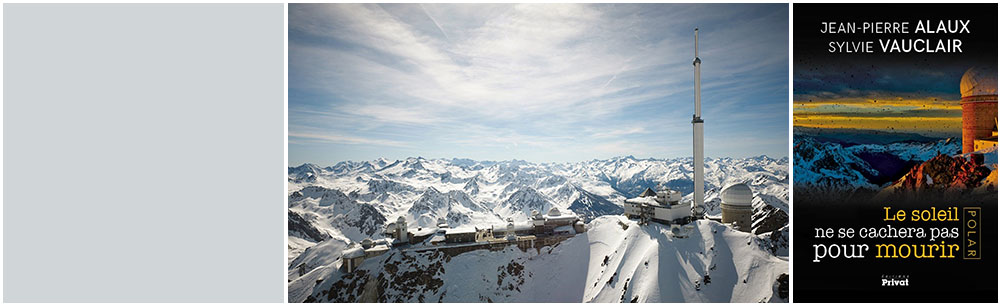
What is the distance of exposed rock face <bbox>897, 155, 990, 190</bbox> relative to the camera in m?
7.36

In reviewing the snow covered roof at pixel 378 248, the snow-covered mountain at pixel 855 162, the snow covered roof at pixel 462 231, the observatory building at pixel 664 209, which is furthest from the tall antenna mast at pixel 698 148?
the snow covered roof at pixel 378 248

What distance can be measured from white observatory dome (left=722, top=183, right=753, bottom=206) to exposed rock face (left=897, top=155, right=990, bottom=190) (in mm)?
5851

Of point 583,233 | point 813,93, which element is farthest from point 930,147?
point 583,233

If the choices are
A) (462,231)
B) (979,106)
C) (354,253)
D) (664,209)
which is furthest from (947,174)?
(354,253)

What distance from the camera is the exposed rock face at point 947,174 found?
290 inches

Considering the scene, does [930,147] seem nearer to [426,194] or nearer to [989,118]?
[989,118]

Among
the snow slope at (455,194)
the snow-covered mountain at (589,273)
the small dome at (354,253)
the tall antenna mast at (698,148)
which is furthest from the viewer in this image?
the snow slope at (455,194)

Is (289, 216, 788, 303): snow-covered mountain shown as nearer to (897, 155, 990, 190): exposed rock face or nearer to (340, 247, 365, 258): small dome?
(340, 247, 365, 258): small dome

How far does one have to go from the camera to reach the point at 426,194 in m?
42.4

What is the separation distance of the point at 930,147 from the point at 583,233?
889 cm

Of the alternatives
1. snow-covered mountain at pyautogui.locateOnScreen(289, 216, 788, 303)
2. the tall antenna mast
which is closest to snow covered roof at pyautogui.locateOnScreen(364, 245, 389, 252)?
snow-covered mountain at pyautogui.locateOnScreen(289, 216, 788, 303)

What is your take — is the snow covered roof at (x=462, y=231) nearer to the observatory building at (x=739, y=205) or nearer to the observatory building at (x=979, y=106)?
the observatory building at (x=739, y=205)

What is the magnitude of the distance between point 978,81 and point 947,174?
1.93 m

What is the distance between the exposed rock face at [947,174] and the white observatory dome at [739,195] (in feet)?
19.2
